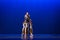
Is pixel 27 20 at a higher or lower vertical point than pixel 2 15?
lower

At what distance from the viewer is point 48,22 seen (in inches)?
206

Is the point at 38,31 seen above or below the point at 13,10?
below

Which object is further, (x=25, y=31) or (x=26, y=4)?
(x=26, y=4)

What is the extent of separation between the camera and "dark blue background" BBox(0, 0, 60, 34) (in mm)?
5227

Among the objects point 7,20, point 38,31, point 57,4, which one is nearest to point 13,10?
point 7,20

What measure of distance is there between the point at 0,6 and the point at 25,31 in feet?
5.10

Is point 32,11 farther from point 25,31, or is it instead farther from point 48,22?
point 25,31

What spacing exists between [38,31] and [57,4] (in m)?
1.09

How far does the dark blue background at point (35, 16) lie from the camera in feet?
17.1

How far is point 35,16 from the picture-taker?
17.2 feet

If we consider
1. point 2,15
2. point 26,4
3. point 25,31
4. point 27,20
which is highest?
point 26,4

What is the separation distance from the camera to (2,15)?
5.28 meters

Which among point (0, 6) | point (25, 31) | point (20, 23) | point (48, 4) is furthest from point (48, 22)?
point (0, 6)

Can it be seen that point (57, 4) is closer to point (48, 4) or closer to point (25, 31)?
point (48, 4)
